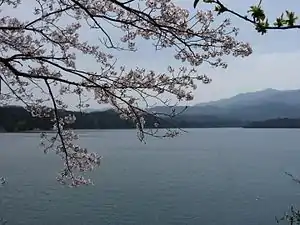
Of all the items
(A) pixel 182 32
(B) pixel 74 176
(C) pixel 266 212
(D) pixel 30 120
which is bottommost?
(C) pixel 266 212

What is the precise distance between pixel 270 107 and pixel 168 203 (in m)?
68.6

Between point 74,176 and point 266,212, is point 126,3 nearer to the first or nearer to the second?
point 74,176

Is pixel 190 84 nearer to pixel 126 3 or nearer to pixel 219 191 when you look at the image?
pixel 126 3

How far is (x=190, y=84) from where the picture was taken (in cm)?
425

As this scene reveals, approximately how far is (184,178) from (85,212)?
Answer: 9097 mm

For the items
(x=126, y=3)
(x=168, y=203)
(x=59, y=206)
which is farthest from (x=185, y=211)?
(x=126, y=3)

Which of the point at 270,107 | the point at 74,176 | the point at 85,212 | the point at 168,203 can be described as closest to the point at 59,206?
the point at 85,212

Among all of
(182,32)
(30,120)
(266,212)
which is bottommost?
(266,212)

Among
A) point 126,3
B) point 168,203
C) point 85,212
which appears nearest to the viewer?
point 126,3

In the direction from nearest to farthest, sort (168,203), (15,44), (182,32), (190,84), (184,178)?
(182,32), (190,84), (15,44), (168,203), (184,178)

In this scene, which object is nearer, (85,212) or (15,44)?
(15,44)

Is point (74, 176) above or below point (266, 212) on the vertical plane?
above

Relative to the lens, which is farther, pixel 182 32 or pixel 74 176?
pixel 74 176

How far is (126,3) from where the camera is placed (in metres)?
3.26
